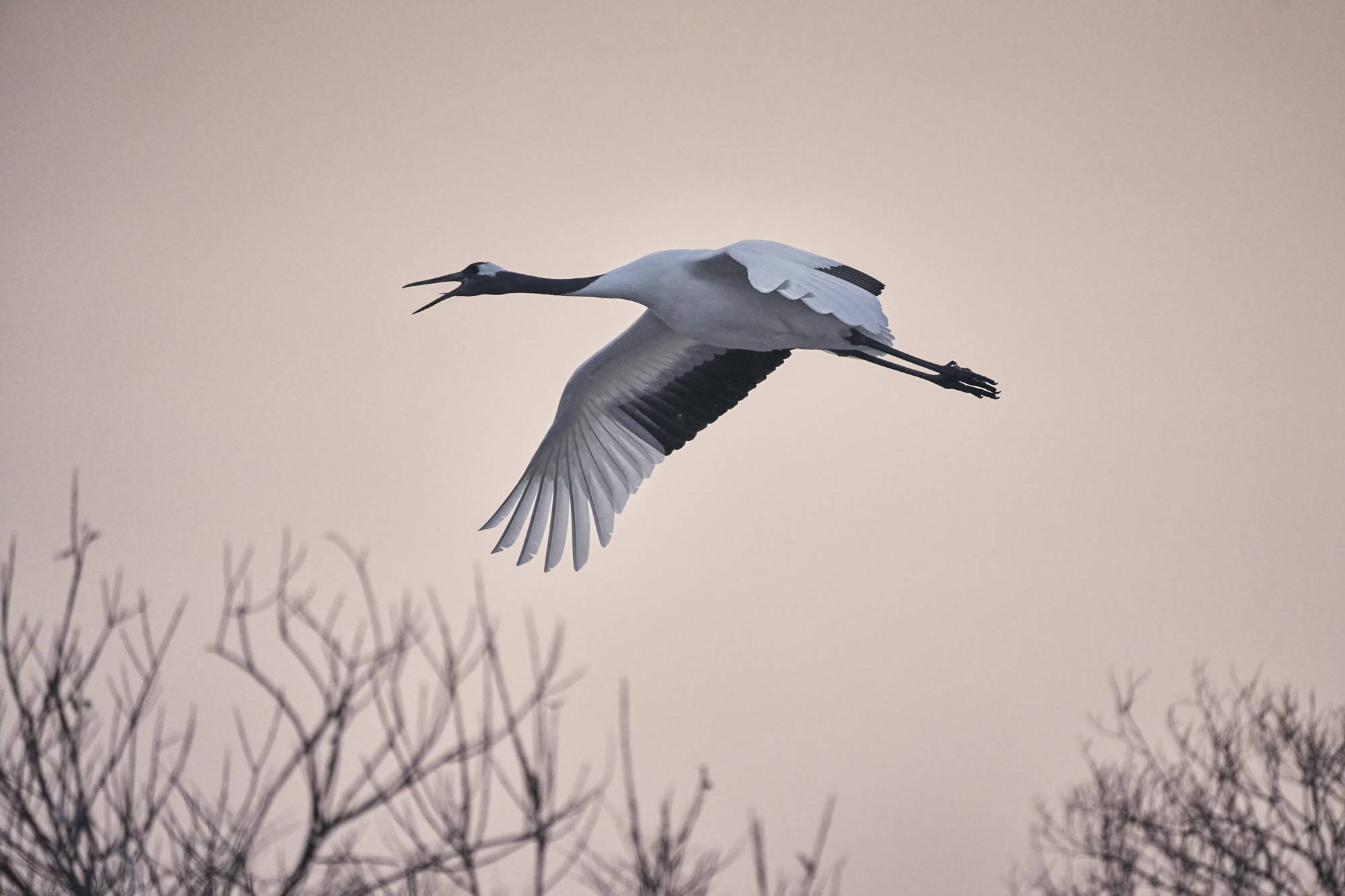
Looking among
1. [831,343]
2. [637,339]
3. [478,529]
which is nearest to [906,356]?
[831,343]

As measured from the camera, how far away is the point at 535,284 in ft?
33.1

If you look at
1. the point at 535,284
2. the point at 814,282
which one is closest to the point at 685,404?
the point at 535,284

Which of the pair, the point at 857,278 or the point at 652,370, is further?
the point at 652,370

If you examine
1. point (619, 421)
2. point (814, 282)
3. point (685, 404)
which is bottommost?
point (814, 282)

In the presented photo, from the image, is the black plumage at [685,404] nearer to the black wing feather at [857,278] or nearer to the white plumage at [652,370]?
the white plumage at [652,370]

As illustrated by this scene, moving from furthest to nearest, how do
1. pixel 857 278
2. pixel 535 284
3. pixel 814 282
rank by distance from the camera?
pixel 535 284 < pixel 857 278 < pixel 814 282

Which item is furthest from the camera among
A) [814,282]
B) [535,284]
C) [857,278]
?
[535,284]

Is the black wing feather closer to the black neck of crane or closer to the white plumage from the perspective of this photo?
the white plumage

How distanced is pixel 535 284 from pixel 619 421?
116 cm

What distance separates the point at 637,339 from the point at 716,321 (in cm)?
142

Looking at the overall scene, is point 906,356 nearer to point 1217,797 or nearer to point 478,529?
point 478,529

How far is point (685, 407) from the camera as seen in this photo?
10.7 metres

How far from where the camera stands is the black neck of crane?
972 cm

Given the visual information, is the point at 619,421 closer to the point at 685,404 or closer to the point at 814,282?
the point at 685,404
